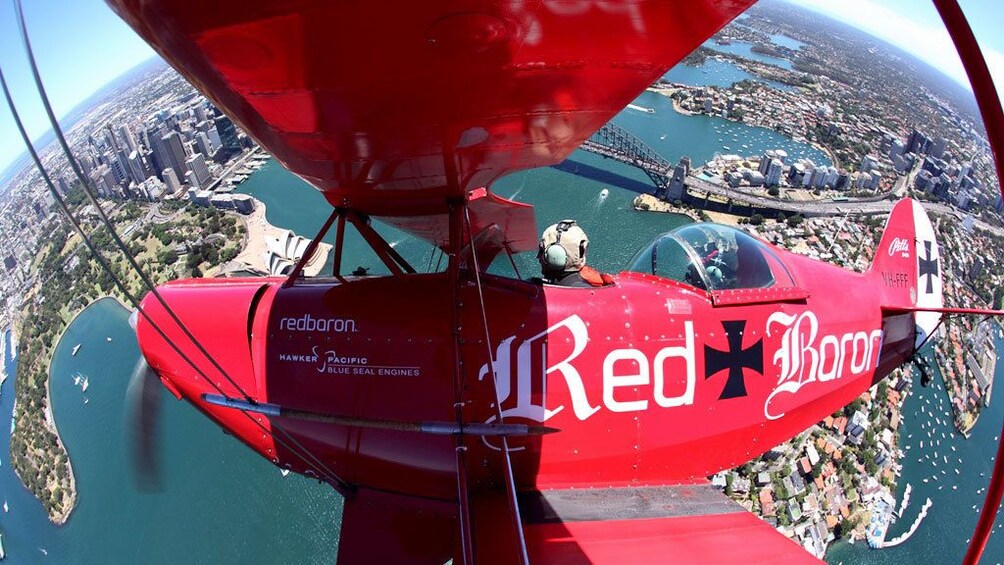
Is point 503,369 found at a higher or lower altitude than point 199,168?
higher

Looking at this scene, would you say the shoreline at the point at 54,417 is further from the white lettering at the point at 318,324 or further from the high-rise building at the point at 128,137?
the white lettering at the point at 318,324

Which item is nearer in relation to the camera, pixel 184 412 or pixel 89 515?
pixel 89 515

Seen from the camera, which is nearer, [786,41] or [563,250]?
[563,250]

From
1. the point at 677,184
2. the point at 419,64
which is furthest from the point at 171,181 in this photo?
the point at 419,64

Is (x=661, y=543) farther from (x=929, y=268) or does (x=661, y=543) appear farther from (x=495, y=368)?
(x=929, y=268)

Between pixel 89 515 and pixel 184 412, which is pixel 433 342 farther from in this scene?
pixel 89 515

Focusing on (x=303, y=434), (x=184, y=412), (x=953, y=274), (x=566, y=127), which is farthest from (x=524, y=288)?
(x=953, y=274)

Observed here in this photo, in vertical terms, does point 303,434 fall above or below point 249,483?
above
